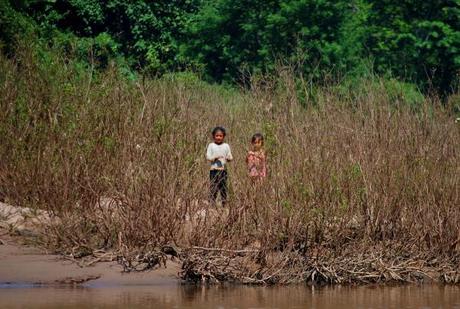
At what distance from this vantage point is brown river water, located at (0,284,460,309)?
10516 millimetres

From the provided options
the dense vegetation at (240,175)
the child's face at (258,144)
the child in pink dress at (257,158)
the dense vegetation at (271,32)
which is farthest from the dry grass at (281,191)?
the dense vegetation at (271,32)

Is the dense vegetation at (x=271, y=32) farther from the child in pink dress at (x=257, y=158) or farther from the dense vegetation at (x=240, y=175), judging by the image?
the child in pink dress at (x=257, y=158)

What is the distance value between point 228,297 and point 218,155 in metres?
2.43

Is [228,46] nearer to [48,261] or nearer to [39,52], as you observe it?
[39,52]

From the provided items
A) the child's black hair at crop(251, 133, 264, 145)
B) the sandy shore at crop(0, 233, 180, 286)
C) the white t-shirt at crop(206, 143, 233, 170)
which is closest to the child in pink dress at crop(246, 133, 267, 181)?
the child's black hair at crop(251, 133, 264, 145)

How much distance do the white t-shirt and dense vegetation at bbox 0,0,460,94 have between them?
517 inches

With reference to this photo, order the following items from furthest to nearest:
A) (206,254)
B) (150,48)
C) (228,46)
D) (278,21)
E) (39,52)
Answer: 1. (228,46)
2. (278,21)
3. (150,48)
4. (39,52)
5. (206,254)

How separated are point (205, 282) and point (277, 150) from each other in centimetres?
156

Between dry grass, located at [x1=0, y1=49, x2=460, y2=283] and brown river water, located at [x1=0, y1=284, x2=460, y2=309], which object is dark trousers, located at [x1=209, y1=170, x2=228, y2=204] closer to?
dry grass, located at [x1=0, y1=49, x2=460, y2=283]

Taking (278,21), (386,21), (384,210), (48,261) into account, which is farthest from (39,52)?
(386,21)

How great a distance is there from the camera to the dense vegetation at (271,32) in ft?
92.5

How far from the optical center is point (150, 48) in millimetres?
27484

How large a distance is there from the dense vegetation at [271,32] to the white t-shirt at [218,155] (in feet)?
43.1

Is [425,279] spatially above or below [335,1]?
below
